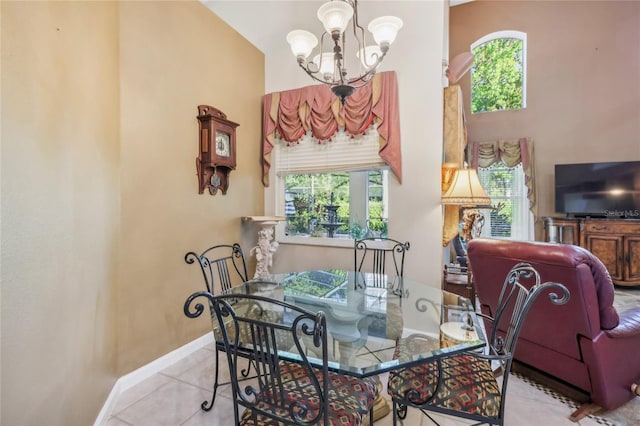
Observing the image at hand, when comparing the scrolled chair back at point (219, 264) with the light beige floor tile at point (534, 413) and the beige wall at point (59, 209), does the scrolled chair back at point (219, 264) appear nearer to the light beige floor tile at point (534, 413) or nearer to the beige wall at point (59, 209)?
the beige wall at point (59, 209)

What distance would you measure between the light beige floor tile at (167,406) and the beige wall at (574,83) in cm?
560

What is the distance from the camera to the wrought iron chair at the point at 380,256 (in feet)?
9.65

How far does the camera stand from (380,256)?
2975mm

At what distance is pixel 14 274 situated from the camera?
3.59 feet

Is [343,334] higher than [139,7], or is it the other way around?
[139,7]

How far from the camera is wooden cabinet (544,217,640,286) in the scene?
4.08 meters

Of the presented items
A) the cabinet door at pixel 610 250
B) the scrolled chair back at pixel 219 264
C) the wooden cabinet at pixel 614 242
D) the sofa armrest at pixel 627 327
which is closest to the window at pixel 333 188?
the scrolled chair back at pixel 219 264

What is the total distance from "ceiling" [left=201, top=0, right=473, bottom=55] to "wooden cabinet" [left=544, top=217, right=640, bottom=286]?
13.6 ft

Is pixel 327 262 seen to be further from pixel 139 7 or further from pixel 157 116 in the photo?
pixel 139 7

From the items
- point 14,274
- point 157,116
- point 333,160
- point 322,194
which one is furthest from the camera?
point 322,194

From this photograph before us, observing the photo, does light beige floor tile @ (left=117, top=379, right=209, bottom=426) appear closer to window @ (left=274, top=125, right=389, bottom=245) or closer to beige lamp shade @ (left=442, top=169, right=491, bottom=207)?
window @ (left=274, top=125, right=389, bottom=245)

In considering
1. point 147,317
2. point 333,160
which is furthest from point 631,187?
point 147,317

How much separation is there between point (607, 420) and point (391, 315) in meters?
1.39

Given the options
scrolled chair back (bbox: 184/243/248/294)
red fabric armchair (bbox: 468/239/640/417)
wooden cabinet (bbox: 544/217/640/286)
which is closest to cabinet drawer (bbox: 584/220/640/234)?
wooden cabinet (bbox: 544/217/640/286)
